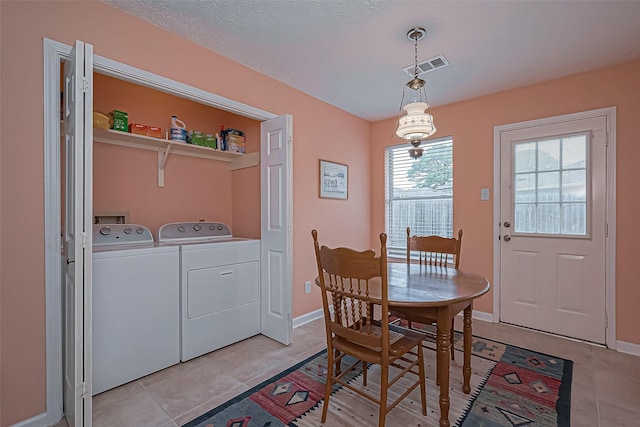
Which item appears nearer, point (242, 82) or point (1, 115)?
point (1, 115)

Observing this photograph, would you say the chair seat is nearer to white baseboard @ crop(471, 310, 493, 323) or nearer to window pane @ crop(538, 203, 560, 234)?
white baseboard @ crop(471, 310, 493, 323)

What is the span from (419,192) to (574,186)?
1.57 m

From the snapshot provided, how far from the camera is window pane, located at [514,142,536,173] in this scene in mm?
3074

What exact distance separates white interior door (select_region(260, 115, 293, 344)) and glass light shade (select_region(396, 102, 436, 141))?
1.11m

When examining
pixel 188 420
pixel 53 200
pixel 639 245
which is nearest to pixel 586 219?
pixel 639 245

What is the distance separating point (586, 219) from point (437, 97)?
6.33ft

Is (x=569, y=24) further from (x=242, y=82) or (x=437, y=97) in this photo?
(x=242, y=82)

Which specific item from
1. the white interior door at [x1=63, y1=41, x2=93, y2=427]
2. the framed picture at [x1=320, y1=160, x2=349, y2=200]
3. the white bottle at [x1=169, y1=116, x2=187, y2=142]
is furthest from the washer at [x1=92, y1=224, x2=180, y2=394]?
the framed picture at [x1=320, y1=160, x2=349, y2=200]

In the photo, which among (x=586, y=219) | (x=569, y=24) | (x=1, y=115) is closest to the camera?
(x=1, y=115)

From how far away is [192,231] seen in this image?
2.94 meters

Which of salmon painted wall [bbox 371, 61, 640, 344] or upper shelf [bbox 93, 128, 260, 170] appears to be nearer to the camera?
upper shelf [bbox 93, 128, 260, 170]

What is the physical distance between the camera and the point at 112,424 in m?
1.68

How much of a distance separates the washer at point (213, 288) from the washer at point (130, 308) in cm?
8

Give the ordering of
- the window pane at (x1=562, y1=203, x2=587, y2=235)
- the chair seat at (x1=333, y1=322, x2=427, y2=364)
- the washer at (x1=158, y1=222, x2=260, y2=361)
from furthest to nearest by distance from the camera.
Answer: the window pane at (x1=562, y1=203, x2=587, y2=235) → the washer at (x1=158, y1=222, x2=260, y2=361) → the chair seat at (x1=333, y1=322, x2=427, y2=364)
